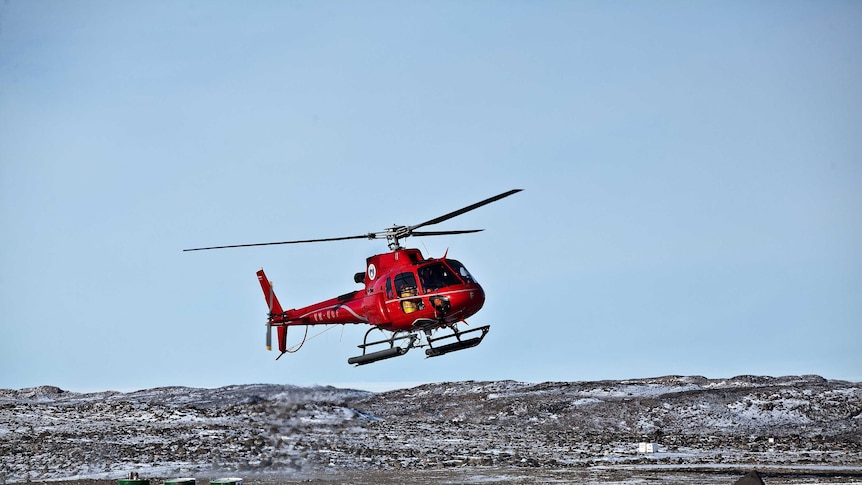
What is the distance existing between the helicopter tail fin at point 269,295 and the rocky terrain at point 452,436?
367 cm

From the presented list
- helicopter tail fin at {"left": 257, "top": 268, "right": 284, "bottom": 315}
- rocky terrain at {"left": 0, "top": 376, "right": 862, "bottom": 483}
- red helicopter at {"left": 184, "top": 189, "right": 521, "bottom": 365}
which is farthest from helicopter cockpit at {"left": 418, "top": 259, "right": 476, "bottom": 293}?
helicopter tail fin at {"left": 257, "top": 268, "right": 284, "bottom": 315}

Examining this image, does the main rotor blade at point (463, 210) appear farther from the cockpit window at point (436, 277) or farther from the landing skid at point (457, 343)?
the landing skid at point (457, 343)

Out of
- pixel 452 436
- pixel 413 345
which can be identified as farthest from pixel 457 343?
pixel 452 436

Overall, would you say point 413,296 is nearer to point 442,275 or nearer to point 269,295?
→ point 442,275

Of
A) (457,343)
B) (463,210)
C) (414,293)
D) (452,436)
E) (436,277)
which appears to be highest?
(463,210)

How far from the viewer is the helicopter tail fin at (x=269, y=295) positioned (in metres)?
38.1

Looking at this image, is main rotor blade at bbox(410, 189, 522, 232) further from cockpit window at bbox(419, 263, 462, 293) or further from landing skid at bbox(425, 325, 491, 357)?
landing skid at bbox(425, 325, 491, 357)

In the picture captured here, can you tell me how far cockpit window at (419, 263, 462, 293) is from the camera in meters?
31.0

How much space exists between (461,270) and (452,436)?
18780 mm

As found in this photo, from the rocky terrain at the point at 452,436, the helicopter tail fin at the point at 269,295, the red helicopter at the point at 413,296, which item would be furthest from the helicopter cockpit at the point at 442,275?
the helicopter tail fin at the point at 269,295

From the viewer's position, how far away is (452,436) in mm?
48000

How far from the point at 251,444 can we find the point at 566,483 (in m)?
14.2

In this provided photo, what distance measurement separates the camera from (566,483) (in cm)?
3078

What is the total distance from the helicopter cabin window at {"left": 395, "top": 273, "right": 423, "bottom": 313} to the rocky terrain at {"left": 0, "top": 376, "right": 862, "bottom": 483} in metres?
6.01
